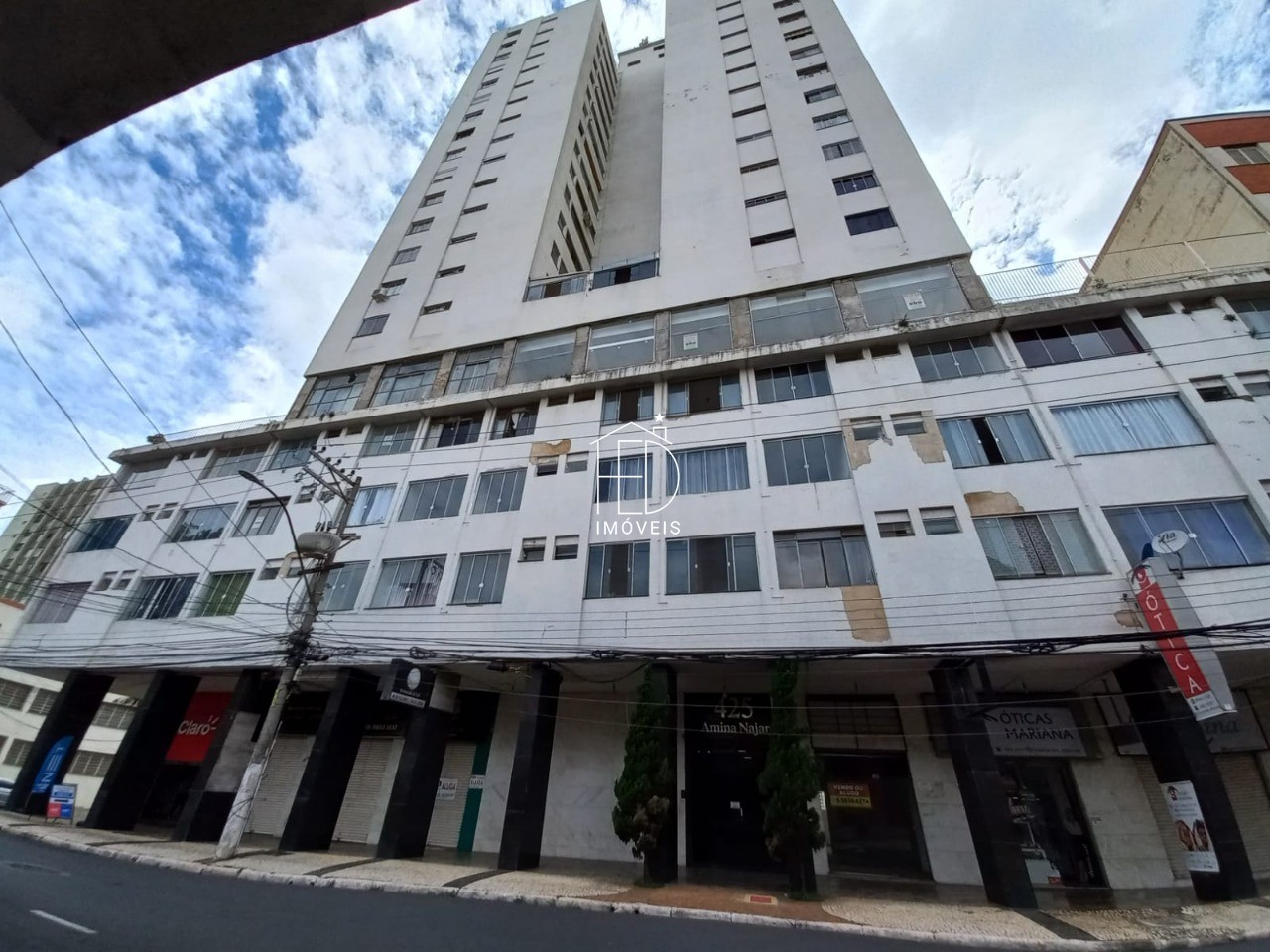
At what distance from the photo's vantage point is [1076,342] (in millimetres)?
15961

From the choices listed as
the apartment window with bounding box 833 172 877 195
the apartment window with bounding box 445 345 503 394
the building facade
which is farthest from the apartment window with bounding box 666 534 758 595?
the apartment window with bounding box 833 172 877 195

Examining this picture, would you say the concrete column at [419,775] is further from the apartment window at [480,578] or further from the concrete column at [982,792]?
the concrete column at [982,792]

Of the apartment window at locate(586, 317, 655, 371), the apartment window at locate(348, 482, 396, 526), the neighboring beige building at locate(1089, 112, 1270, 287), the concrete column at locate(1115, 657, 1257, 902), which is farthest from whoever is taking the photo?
the apartment window at locate(586, 317, 655, 371)

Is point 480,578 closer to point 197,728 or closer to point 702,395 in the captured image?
point 702,395

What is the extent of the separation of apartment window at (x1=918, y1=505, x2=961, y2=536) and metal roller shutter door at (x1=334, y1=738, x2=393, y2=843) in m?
17.4

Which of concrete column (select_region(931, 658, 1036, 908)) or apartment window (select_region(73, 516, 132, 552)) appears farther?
apartment window (select_region(73, 516, 132, 552))

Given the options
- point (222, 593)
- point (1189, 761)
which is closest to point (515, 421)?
point (222, 593)

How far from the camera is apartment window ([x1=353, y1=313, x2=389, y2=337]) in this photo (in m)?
26.0

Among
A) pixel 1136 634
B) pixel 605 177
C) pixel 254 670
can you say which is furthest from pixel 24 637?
pixel 605 177

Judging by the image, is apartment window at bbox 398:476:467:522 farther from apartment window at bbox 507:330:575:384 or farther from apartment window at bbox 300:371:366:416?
apartment window at bbox 300:371:366:416

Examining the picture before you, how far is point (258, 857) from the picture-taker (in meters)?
12.6

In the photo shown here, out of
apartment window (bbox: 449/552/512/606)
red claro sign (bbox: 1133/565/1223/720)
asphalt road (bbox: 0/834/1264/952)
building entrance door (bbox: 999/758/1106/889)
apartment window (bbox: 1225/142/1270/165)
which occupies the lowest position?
asphalt road (bbox: 0/834/1264/952)

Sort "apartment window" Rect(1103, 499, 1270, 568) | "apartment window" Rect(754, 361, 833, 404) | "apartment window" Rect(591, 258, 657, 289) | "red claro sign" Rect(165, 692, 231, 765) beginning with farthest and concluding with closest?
"apartment window" Rect(591, 258, 657, 289) → "red claro sign" Rect(165, 692, 231, 765) → "apartment window" Rect(754, 361, 833, 404) → "apartment window" Rect(1103, 499, 1270, 568)

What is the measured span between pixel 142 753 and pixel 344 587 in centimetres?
824
